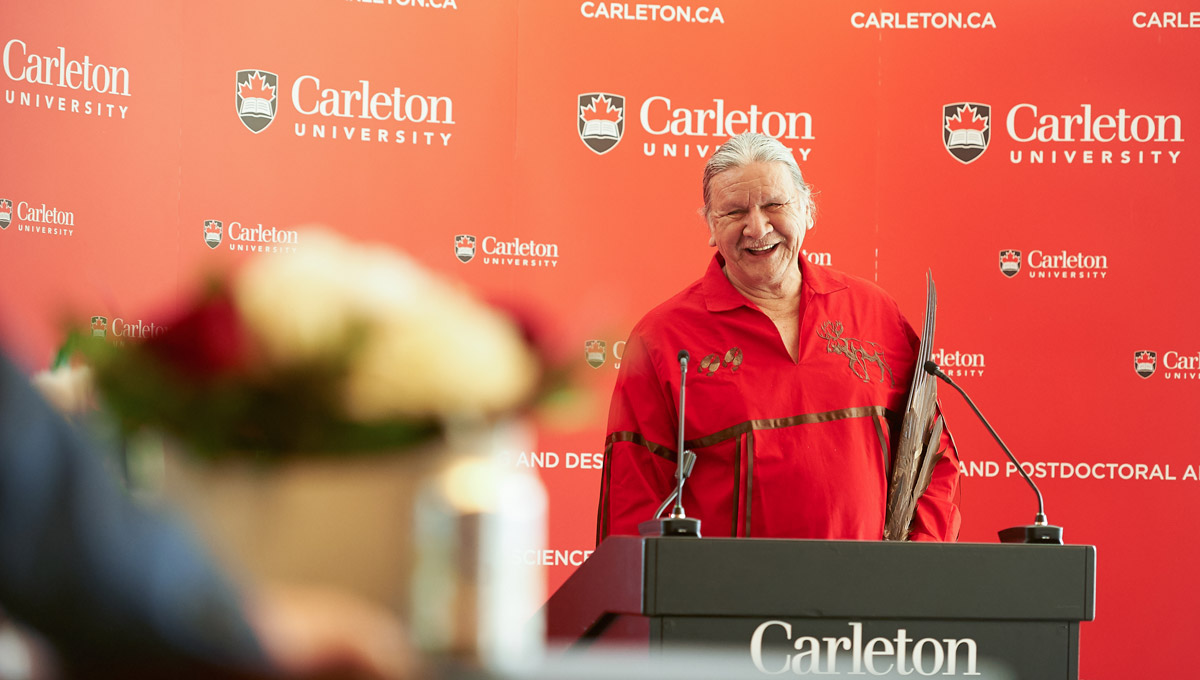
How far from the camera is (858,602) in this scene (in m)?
1.65

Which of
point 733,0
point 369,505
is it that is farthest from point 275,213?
point 369,505

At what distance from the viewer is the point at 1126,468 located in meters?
4.14

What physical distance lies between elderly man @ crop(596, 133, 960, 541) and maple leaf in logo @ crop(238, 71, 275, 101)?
6.93 ft

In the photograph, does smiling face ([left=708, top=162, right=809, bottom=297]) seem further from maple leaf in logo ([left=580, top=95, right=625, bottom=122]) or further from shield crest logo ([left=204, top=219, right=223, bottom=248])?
shield crest logo ([left=204, top=219, right=223, bottom=248])

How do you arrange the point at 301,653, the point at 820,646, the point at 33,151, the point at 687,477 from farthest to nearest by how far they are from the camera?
1. the point at 33,151
2. the point at 687,477
3. the point at 820,646
4. the point at 301,653

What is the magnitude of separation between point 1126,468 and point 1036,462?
293 mm

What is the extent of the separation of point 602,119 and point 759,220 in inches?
78.4

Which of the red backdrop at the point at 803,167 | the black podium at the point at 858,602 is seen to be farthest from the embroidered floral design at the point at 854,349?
the red backdrop at the point at 803,167

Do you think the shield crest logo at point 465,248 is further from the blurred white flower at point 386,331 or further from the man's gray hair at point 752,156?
the blurred white flower at point 386,331

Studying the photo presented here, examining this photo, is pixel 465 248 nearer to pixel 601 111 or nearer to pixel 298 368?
pixel 601 111

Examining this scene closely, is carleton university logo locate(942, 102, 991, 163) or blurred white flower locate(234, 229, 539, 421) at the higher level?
carleton university logo locate(942, 102, 991, 163)

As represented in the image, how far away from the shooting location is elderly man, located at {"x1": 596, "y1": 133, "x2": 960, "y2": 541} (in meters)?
2.30

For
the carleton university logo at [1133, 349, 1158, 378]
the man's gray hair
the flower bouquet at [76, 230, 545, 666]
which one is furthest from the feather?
the carleton university logo at [1133, 349, 1158, 378]

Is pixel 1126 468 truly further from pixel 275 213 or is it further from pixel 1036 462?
pixel 275 213
